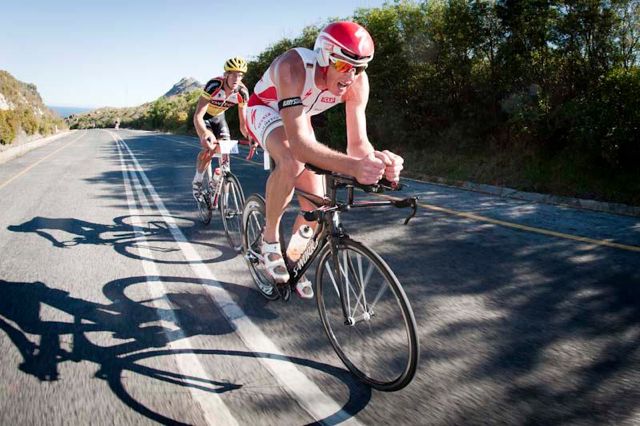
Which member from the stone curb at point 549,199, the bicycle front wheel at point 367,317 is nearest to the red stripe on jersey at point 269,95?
the bicycle front wheel at point 367,317

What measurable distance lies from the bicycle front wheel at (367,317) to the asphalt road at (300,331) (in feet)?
0.35

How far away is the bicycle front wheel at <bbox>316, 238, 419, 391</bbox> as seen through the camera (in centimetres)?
213

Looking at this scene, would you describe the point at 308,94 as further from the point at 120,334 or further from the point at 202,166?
the point at 202,166

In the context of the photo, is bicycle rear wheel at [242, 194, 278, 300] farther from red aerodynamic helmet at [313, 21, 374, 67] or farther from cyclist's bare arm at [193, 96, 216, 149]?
cyclist's bare arm at [193, 96, 216, 149]

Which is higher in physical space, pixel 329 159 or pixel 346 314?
pixel 329 159

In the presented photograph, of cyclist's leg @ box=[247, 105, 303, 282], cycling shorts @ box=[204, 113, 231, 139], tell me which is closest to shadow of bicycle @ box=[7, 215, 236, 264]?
cycling shorts @ box=[204, 113, 231, 139]

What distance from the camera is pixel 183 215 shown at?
6316mm

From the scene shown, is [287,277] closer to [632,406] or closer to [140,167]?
[632,406]

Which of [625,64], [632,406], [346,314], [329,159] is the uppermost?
[625,64]

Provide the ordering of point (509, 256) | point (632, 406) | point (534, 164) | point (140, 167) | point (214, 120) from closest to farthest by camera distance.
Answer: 1. point (632, 406)
2. point (509, 256)
3. point (214, 120)
4. point (534, 164)
5. point (140, 167)

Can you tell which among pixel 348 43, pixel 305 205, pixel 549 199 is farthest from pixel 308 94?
pixel 549 199

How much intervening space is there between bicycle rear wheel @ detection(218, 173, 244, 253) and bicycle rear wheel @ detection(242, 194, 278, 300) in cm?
92

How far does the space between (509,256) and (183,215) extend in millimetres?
4603

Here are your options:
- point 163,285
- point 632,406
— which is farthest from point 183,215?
point 632,406
